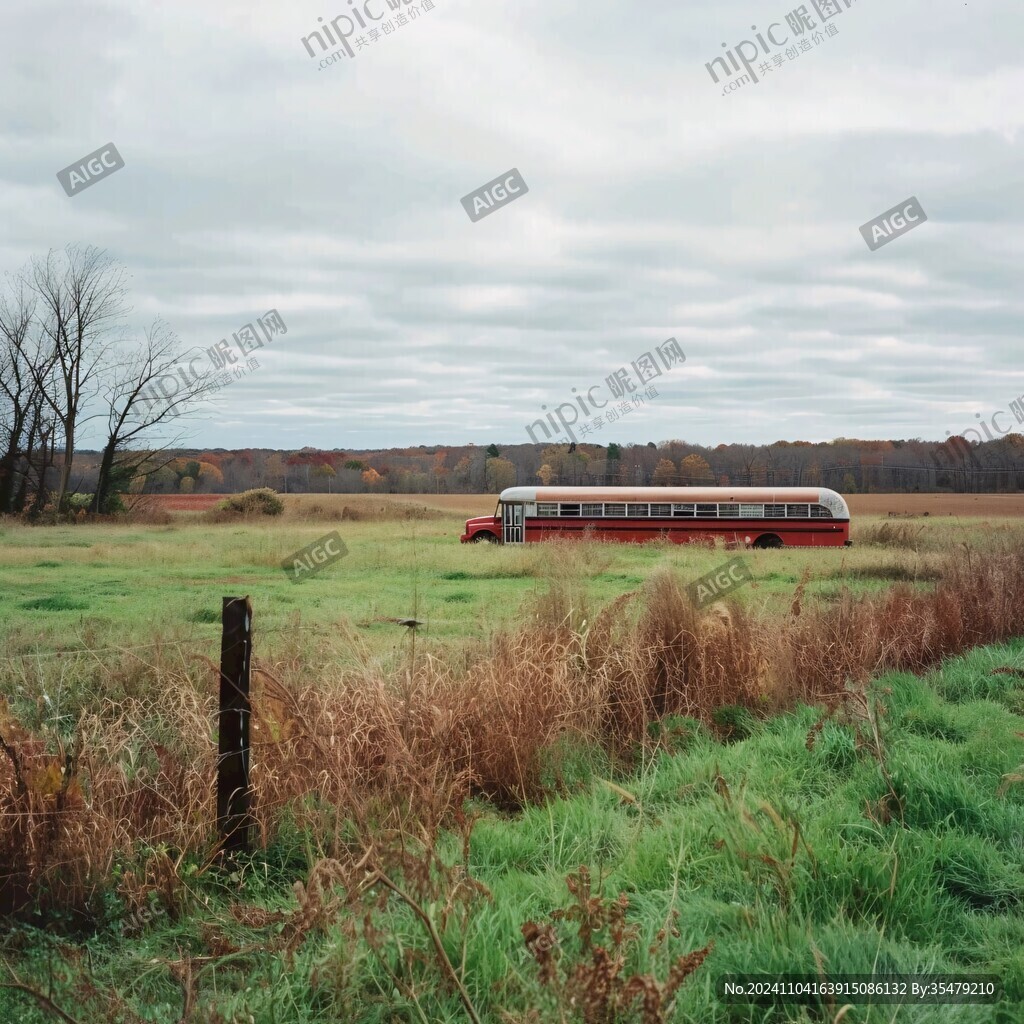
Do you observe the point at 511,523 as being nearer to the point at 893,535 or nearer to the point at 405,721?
the point at 893,535

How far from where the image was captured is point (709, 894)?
4223 millimetres

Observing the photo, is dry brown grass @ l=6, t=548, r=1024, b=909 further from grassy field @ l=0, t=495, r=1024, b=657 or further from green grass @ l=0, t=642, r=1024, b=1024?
grassy field @ l=0, t=495, r=1024, b=657

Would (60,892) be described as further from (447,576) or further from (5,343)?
(5,343)

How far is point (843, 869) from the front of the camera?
426 centimetres

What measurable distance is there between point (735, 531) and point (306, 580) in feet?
45.3

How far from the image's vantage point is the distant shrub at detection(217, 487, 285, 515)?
38.8m

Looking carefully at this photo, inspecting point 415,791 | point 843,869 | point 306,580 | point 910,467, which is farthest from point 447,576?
point 910,467

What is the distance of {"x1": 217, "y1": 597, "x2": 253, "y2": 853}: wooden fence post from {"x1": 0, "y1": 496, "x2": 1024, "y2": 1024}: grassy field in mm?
147

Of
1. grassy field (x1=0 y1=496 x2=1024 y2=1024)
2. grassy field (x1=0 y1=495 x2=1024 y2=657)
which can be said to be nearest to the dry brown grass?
grassy field (x1=0 y1=496 x2=1024 y2=1024)

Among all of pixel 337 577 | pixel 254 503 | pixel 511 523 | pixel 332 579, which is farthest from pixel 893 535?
pixel 254 503

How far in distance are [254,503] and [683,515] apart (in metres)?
19.2

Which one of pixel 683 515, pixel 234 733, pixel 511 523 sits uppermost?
pixel 683 515

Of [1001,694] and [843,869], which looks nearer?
[843,869]

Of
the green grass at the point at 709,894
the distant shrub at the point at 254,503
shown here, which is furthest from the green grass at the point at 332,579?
the distant shrub at the point at 254,503
